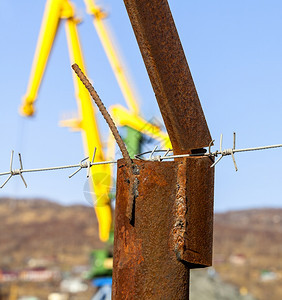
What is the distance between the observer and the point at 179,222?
194 centimetres

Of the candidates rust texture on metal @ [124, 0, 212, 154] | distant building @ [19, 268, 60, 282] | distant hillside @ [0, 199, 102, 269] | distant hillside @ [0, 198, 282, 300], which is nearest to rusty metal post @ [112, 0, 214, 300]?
rust texture on metal @ [124, 0, 212, 154]

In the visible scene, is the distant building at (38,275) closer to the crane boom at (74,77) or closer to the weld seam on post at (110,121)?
the crane boom at (74,77)

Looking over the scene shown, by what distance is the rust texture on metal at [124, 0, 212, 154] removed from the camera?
1982 mm

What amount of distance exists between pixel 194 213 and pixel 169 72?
445mm

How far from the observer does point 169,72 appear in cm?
200

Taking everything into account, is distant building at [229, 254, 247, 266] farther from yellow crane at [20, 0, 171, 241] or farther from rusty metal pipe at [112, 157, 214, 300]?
rusty metal pipe at [112, 157, 214, 300]

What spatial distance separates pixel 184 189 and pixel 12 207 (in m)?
109

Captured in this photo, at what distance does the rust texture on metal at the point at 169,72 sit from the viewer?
6.50 feet

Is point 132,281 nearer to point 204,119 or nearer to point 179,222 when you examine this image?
point 179,222

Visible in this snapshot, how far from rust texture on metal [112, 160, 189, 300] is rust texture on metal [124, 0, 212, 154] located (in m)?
0.11

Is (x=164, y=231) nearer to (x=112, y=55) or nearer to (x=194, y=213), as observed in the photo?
(x=194, y=213)

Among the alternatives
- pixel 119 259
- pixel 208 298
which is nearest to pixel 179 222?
pixel 119 259

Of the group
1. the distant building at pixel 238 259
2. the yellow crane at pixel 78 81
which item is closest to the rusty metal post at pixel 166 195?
the yellow crane at pixel 78 81

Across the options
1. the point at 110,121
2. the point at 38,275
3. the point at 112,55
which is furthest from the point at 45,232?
the point at 110,121
